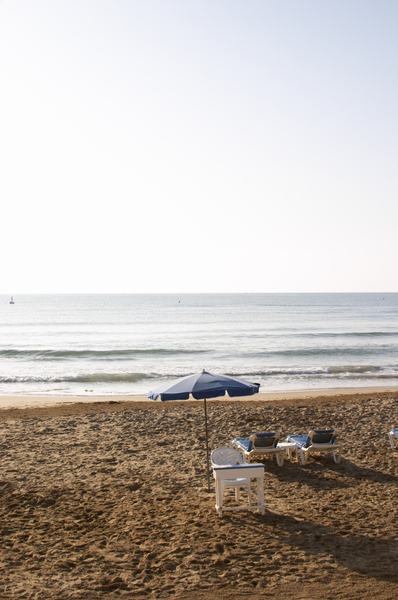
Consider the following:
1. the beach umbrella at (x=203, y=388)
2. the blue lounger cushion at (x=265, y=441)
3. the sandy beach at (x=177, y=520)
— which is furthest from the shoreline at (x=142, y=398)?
the beach umbrella at (x=203, y=388)

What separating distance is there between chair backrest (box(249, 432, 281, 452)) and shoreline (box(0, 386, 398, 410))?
283 inches

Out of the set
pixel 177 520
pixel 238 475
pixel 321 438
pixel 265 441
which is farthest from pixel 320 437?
pixel 177 520

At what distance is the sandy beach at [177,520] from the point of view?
15.1 feet

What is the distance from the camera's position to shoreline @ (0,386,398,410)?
1628cm

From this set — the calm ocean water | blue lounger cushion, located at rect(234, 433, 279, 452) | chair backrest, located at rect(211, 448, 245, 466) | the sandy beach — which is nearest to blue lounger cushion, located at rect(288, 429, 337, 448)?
the sandy beach

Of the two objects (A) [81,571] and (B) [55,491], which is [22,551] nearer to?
(A) [81,571]

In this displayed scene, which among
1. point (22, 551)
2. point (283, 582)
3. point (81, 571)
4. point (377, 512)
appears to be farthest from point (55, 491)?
point (377, 512)

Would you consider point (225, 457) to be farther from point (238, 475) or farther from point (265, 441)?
point (265, 441)

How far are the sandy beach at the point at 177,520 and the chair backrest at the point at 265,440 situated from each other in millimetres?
445

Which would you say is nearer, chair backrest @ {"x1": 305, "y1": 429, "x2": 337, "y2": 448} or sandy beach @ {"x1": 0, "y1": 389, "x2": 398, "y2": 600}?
sandy beach @ {"x1": 0, "y1": 389, "x2": 398, "y2": 600}

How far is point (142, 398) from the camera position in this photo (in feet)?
58.6

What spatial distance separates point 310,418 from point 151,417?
4.42m

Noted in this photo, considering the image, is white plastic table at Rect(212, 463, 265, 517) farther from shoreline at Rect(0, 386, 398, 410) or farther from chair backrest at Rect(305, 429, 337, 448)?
shoreline at Rect(0, 386, 398, 410)

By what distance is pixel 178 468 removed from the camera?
28.3 feet
